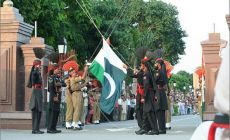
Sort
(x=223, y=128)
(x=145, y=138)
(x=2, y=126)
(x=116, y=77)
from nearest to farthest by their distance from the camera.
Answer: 1. (x=223, y=128)
2. (x=145, y=138)
3. (x=2, y=126)
4. (x=116, y=77)

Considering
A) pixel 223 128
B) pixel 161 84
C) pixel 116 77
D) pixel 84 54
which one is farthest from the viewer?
pixel 84 54

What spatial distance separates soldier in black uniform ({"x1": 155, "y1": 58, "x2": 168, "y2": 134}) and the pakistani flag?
335 centimetres

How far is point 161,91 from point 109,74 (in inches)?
154

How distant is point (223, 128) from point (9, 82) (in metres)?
15.3

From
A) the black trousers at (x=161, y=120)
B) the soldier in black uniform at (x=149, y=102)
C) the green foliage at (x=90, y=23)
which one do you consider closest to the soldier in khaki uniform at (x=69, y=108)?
the soldier in black uniform at (x=149, y=102)

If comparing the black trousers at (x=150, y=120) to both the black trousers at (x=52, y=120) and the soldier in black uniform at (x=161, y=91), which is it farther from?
the black trousers at (x=52, y=120)

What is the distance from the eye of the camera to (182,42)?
231ft

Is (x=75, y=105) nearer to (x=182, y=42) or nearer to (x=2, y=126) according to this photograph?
(x=2, y=126)

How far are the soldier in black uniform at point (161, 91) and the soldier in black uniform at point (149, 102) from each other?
23 centimetres

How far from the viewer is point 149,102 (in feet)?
46.0

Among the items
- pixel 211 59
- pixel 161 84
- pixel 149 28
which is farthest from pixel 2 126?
pixel 149 28

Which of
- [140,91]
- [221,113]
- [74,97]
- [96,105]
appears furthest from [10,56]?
[221,113]

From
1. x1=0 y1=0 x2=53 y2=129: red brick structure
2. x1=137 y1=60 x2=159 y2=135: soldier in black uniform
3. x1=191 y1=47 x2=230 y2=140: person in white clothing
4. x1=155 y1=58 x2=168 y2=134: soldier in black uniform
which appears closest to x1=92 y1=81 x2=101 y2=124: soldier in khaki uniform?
x1=0 y1=0 x2=53 y2=129: red brick structure

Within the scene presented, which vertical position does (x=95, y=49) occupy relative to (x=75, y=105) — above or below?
above
